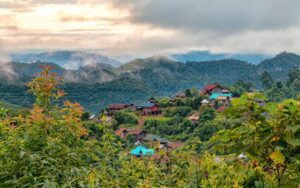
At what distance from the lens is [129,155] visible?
4.32 metres

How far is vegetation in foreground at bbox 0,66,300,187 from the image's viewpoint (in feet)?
9.88

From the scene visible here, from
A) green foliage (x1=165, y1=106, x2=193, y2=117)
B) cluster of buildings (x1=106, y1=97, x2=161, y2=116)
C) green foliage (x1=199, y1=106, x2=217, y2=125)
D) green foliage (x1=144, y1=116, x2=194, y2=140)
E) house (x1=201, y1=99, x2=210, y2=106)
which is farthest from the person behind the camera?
cluster of buildings (x1=106, y1=97, x2=161, y2=116)

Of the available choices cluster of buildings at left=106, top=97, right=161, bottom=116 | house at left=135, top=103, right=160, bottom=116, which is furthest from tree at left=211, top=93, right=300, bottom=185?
house at left=135, top=103, right=160, bottom=116

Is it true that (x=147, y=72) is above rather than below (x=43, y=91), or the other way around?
below

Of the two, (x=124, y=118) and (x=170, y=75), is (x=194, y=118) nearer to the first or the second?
(x=124, y=118)

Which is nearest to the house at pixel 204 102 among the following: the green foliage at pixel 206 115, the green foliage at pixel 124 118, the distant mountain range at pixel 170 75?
the green foliage at pixel 206 115

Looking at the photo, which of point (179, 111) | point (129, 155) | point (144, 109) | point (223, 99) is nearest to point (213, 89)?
point (223, 99)

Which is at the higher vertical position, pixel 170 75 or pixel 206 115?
pixel 206 115

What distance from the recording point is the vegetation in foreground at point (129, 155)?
3011 mm

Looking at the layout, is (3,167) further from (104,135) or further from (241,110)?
(241,110)

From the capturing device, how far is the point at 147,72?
186250mm

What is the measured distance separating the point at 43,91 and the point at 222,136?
172 cm

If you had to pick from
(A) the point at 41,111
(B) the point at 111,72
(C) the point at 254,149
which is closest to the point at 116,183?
(A) the point at 41,111

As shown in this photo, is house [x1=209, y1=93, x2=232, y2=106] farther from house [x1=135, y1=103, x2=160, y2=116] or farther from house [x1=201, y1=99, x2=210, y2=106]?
house [x1=135, y1=103, x2=160, y2=116]
